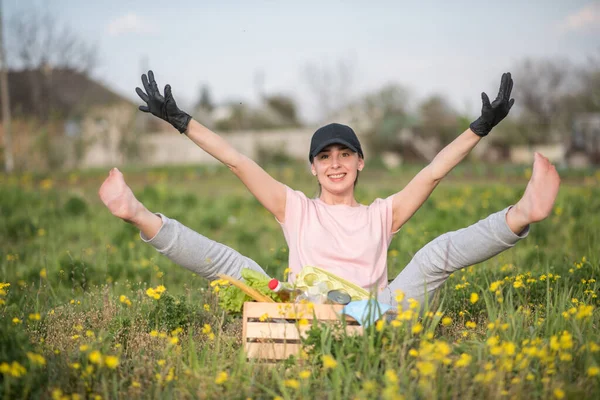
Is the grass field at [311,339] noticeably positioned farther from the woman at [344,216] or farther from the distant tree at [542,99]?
the distant tree at [542,99]

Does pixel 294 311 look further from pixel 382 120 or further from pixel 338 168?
pixel 382 120

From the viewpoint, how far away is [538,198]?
2340mm

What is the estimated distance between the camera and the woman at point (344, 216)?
2453mm

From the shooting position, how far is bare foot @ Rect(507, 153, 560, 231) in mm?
2322

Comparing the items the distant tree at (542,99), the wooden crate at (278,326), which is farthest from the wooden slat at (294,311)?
the distant tree at (542,99)

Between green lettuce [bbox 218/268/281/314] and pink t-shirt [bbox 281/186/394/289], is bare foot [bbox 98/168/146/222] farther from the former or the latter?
pink t-shirt [bbox 281/186/394/289]

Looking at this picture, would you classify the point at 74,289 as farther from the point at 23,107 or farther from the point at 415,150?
the point at 415,150

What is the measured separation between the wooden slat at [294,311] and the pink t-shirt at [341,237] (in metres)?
0.37

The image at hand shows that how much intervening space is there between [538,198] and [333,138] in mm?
981

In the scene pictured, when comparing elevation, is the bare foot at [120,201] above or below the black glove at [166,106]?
below

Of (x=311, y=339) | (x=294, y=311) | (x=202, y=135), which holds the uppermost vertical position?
(x=202, y=135)

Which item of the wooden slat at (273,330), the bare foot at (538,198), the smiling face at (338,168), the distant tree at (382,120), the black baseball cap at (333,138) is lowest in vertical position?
the wooden slat at (273,330)

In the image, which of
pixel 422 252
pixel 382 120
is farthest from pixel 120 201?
pixel 382 120

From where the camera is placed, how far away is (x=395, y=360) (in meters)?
2.14
